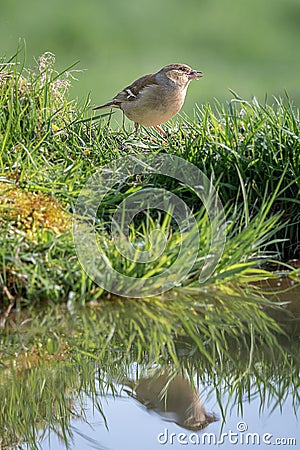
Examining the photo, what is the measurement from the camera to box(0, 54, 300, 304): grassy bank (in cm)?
490

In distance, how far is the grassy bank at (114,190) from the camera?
4898 millimetres

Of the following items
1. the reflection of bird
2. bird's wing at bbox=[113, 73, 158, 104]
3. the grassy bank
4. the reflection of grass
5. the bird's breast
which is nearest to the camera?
the reflection of bird

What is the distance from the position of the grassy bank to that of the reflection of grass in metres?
0.23

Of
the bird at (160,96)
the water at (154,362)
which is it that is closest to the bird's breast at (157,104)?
the bird at (160,96)

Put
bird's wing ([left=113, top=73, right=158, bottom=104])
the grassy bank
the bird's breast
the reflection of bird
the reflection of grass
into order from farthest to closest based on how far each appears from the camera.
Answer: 1. bird's wing ([left=113, top=73, right=158, bottom=104])
2. the bird's breast
3. the grassy bank
4. the reflection of grass
5. the reflection of bird

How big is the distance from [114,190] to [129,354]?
160cm

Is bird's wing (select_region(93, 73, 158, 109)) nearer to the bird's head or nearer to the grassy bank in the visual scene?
the bird's head

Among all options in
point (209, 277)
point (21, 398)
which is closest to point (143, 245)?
point (209, 277)

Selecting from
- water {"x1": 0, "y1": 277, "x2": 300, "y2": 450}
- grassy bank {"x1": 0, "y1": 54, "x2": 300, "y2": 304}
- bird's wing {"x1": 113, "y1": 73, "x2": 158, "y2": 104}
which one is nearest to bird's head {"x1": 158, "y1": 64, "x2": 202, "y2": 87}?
bird's wing {"x1": 113, "y1": 73, "x2": 158, "y2": 104}

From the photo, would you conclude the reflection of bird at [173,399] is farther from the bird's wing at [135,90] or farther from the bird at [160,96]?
the bird's wing at [135,90]

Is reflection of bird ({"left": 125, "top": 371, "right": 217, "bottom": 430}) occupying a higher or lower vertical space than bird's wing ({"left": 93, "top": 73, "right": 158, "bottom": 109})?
lower

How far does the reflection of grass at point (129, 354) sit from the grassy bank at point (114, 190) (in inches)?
9.2

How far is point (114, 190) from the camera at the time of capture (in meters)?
5.58

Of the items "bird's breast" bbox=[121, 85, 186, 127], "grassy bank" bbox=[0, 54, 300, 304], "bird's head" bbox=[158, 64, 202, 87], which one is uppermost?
"bird's head" bbox=[158, 64, 202, 87]
